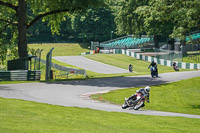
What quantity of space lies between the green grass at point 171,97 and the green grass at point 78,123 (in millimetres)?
5214

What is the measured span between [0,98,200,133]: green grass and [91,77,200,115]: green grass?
521 centimetres

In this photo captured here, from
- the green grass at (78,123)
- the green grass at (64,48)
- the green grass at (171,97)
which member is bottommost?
the green grass at (171,97)

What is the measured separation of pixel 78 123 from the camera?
13508 millimetres

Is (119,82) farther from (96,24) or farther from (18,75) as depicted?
(96,24)

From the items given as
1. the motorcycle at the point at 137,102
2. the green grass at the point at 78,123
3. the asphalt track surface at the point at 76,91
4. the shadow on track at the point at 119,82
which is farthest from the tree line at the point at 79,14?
the green grass at the point at 78,123

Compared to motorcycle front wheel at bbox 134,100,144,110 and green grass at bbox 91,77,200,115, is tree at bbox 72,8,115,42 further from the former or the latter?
motorcycle front wheel at bbox 134,100,144,110

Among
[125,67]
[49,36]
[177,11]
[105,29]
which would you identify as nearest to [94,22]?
[105,29]

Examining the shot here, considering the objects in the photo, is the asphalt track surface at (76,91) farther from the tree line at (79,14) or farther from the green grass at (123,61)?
the green grass at (123,61)

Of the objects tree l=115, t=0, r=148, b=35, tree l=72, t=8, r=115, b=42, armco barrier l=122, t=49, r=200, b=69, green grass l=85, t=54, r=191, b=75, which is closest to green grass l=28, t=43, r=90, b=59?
tree l=72, t=8, r=115, b=42

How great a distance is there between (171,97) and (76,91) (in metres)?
6.39

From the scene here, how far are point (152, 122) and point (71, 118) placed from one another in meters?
3.24

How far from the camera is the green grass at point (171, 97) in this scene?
22.7 m

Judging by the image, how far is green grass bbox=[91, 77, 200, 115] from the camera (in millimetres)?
22688

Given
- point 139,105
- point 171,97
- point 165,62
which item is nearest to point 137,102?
point 139,105
